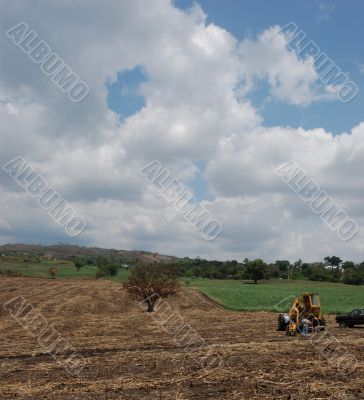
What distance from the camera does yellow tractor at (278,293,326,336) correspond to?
22.5m

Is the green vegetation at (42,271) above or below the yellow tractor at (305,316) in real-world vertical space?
above

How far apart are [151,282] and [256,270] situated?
7373cm

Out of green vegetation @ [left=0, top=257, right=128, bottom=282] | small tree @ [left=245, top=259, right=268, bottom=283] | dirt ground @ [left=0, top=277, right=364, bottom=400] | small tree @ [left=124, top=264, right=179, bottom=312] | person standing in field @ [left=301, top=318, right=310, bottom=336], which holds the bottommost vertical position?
dirt ground @ [left=0, top=277, right=364, bottom=400]

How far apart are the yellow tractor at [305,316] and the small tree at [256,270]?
275 ft

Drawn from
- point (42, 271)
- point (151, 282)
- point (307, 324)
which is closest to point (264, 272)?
point (42, 271)

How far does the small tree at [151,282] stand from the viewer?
3591cm

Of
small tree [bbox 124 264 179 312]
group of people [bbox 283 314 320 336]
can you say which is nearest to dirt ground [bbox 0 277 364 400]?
group of people [bbox 283 314 320 336]

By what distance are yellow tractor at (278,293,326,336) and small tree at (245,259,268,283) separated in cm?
8373

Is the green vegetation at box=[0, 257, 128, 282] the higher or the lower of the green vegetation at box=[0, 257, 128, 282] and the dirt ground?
the higher

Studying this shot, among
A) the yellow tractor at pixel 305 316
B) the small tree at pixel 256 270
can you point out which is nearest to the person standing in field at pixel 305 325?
the yellow tractor at pixel 305 316

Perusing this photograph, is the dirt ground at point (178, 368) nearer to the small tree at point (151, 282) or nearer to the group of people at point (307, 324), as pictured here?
the group of people at point (307, 324)

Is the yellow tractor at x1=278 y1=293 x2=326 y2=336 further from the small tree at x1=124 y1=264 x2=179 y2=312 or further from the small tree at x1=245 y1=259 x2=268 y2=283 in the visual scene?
the small tree at x1=245 y1=259 x2=268 y2=283

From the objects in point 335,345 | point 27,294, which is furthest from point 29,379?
point 27,294

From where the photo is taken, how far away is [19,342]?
18.8 m
